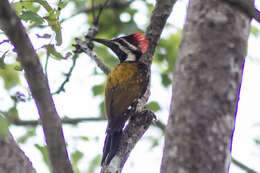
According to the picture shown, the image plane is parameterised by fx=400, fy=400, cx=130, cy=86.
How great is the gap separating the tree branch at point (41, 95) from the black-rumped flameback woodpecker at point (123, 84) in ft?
5.88

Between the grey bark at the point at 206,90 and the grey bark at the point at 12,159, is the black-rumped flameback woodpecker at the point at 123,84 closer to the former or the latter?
the grey bark at the point at 12,159

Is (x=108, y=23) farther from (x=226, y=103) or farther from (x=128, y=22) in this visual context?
(x=226, y=103)

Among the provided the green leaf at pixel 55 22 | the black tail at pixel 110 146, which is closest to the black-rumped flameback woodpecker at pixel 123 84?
the black tail at pixel 110 146

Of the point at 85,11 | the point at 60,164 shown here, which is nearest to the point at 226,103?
the point at 60,164

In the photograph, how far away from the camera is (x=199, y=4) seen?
7.51ft

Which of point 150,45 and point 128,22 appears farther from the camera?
point 128,22

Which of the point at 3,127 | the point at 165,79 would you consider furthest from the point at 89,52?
the point at 3,127

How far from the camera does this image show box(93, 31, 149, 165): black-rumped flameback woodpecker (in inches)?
162

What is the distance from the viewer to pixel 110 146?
383cm

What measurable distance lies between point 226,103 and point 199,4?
604mm

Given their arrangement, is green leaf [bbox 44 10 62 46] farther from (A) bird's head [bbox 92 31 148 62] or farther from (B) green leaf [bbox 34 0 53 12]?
(A) bird's head [bbox 92 31 148 62]

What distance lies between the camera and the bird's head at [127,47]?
510cm

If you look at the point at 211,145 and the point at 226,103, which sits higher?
the point at 226,103

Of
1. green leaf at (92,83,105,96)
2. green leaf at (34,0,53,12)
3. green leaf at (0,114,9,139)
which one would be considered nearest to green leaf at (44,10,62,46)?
green leaf at (34,0,53,12)
